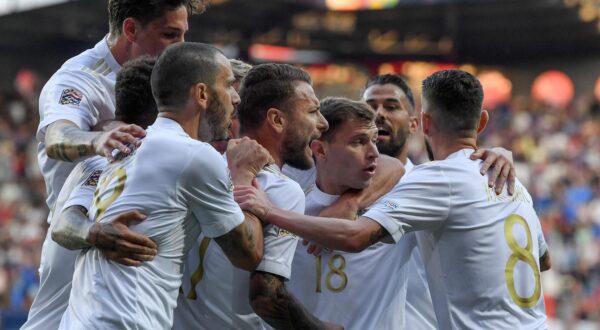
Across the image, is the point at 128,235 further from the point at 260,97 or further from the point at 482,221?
the point at 482,221

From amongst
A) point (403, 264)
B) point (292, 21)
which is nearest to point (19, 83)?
point (292, 21)

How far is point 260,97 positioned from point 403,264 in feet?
4.10

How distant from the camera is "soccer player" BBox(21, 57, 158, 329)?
478 cm

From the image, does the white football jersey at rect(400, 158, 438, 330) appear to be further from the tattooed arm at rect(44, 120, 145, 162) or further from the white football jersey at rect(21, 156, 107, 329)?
the tattooed arm at rect(44, 120, 145, 162)

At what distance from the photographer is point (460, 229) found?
502cm

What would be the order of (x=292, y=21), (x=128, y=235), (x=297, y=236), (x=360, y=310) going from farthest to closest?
(x=292, y=21) → (x=360, y=310) → (x=297, y=236) → (x=128, y=235)

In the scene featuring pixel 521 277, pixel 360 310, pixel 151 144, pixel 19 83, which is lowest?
pixel 19 83

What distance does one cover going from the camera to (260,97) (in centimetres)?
510

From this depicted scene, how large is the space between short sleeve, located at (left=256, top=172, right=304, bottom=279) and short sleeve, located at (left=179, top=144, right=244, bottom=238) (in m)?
0.35

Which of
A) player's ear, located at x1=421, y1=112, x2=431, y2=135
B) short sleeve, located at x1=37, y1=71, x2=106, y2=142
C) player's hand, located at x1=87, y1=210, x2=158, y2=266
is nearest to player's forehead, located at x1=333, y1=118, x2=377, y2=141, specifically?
player's ear, located at x1=421, y1=112, x2=431, y2=135

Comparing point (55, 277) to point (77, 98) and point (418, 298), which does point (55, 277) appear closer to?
point (77, 98)

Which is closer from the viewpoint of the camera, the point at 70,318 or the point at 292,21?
the point at 70,318

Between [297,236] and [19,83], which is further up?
[297,236]

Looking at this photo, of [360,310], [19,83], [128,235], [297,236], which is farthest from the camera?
[19,83]
